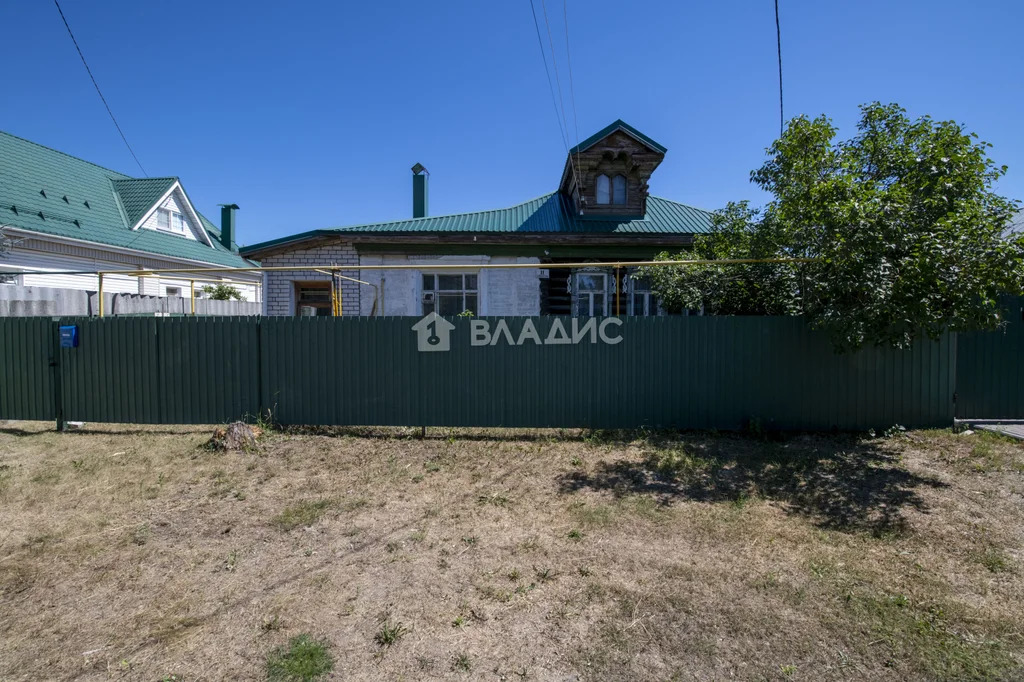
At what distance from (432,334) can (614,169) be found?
28.1 ft

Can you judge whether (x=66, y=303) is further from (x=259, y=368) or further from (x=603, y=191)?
(x=603, y=191)

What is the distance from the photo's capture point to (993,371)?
23.7ft

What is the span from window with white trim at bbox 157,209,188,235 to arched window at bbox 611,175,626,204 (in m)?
16.2

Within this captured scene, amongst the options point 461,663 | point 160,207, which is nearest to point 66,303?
→ point 160,207

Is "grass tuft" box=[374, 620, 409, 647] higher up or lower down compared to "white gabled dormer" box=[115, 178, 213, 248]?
lower down

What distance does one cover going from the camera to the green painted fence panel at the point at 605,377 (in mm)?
6824

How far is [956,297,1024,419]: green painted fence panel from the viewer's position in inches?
282

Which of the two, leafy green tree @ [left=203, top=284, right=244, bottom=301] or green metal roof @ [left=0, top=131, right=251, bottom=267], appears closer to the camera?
green metal roof @ [left=0, top=131, right=251, bottom=267]

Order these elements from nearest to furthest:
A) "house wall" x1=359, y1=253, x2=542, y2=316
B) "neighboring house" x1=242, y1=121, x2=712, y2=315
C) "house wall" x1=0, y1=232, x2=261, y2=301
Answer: "neighboring house" x1=242, y1=121, x2=712, y2=315 → "house wall" x1=359, y1=253, x2=542, y2=316 → "house wall" x1=0, y1=232, x2=261, y2=301

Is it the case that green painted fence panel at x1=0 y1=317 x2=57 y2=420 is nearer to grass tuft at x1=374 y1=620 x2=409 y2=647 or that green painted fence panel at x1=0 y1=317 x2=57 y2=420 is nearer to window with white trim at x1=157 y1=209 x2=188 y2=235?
grass tuft at x1=374 y1=620 x2=409 y2=647

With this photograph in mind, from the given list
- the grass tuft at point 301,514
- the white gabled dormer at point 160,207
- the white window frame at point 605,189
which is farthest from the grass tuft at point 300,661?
the white gabled dormer at point 160,207

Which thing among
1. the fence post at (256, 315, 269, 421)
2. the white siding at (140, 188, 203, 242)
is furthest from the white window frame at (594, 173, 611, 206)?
the white siding at (140, 188, 203, 242)

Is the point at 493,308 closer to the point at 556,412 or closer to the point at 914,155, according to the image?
the point at 556,412

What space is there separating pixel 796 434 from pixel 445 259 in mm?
7940
